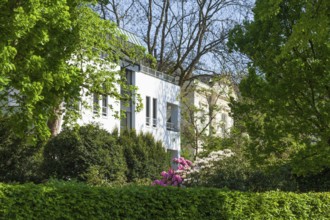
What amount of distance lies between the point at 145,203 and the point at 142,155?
21.2 meters

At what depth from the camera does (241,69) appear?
135 ft

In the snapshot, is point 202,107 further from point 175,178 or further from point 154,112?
point 175,178

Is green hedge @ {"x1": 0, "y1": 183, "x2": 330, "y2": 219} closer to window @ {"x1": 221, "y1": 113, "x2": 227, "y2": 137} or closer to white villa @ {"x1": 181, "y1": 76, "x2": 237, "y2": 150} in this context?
white villa @ {"x1": 181, "y1": 76, "x2": 237, "y2": 150}

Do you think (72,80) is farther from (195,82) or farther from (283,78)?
(195,82)

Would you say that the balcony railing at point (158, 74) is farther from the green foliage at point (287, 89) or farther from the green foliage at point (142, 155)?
the green foliage at point (287, 89)

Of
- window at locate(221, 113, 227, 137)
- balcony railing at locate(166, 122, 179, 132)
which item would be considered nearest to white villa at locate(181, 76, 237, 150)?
window at locate(221, 113, 227, 137)

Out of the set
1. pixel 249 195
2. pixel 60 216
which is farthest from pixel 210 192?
pixel 60 216

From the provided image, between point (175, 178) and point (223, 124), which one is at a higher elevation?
point (223, 124)

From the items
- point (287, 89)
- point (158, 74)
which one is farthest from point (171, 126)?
point (287, 89)

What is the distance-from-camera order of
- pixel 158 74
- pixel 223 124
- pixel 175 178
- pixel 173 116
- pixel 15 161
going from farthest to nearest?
pixel 223 124, pixel 173 116, pixel 158 74, pixel 15 161, pixel 175 178

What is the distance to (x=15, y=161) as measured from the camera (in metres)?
29.0

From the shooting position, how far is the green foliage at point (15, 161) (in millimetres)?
28734

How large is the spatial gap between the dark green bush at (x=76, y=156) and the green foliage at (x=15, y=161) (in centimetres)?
77

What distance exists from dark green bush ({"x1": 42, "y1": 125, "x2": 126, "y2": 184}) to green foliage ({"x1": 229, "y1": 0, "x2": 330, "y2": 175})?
29.4 ft
